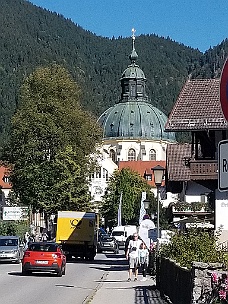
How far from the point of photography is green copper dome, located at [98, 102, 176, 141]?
488 ft

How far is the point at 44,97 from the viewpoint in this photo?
204 ft

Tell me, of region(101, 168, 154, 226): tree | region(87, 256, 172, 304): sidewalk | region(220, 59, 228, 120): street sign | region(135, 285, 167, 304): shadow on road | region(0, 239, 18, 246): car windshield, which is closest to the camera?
region(220, 59, 228, 120): street sign

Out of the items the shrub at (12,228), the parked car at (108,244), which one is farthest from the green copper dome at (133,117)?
the shrub at (12,228)

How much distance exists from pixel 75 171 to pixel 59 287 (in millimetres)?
36862

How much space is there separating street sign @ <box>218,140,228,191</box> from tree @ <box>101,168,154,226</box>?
9606 centimetres

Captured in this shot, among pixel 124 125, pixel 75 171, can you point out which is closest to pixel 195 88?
pixel 75 171

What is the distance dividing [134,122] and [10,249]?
360ft

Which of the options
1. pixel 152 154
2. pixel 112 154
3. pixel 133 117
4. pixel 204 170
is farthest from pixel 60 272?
pixel 152 154

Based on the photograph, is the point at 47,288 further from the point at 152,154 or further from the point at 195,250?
the point at 152,154

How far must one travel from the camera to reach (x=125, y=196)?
350ft

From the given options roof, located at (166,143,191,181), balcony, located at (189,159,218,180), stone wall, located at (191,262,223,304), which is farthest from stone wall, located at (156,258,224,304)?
roof, located at (166,143,191,181)

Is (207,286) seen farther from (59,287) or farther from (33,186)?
(33,186)

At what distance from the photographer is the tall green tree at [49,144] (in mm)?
60281

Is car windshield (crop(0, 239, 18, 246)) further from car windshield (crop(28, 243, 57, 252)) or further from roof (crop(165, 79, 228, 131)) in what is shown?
roof (crop(165, 79, 228, 131))
